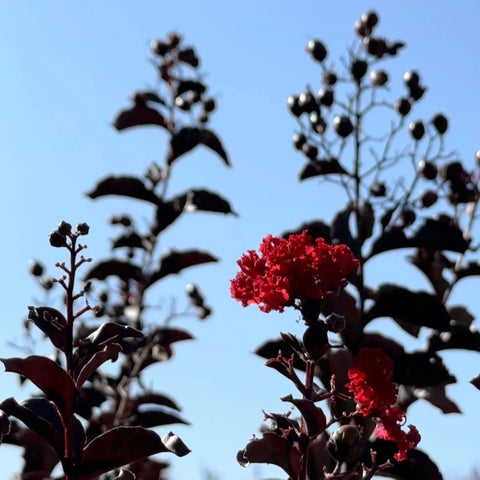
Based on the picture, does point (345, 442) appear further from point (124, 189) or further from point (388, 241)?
point (124, 189)

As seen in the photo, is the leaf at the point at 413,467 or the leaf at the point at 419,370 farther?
the leaf at the point at 419,370

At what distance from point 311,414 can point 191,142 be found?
2034mm

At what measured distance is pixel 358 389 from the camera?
1.34m

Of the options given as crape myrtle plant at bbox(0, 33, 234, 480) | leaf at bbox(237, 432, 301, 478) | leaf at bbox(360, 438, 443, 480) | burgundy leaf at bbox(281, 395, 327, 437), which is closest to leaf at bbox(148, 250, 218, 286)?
crape myrtle plant at bbox(0, 33, 234, 480)

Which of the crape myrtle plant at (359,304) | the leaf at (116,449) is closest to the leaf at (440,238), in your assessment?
the crape myrtle plant at (359,304)

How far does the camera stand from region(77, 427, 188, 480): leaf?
52.1 inches

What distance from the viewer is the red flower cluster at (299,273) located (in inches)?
52.4

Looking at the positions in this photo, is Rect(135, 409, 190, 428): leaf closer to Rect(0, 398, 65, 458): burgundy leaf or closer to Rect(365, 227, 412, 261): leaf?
Rect(365, 227, 412, 261): leaf

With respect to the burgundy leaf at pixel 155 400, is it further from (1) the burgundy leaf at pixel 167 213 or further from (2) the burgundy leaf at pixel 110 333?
(2) the burgundy leaf at pixel 110 333

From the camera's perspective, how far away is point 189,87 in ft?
11.1

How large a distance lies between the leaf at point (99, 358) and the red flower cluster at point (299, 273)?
23 cm

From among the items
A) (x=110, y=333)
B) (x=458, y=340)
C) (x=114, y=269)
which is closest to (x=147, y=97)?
(x=114, y=269)

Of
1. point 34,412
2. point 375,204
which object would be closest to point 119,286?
point 375,204

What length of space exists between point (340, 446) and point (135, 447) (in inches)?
12.4
